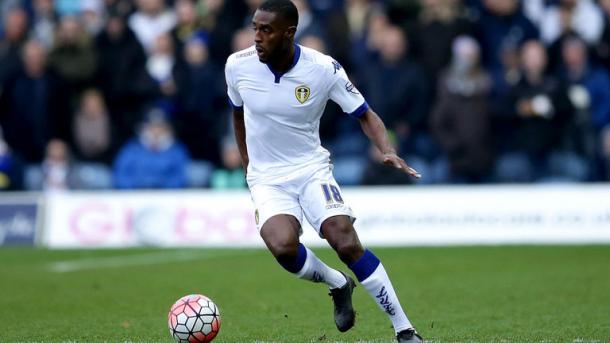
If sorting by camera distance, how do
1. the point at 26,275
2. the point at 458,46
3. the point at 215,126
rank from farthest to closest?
the point at 215,126, the point at 458,46, the point at 26,275

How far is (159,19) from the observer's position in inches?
768

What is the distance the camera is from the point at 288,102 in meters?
8.22

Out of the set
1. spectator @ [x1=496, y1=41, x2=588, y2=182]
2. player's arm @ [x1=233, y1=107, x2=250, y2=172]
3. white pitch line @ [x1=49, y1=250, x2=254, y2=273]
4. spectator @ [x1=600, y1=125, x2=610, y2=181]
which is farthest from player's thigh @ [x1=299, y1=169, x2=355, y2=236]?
spectator @ [x1=600, y1=125, x2=610, y2=181]

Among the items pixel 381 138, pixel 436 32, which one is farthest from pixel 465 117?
pixel 381 138

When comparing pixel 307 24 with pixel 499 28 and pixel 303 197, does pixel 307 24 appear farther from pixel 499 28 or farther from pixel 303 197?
pixel 303 197

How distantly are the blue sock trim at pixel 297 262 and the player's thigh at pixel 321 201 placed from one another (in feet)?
0.61

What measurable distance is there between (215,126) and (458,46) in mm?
4217

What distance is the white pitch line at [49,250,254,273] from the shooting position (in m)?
15.5

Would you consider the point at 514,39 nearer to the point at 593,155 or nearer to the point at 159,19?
the point at 593,155

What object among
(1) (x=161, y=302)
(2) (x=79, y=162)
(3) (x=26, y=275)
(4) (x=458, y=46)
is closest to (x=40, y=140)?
(2) (x=79, y=162)

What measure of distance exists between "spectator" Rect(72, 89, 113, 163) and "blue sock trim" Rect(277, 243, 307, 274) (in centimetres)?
1138

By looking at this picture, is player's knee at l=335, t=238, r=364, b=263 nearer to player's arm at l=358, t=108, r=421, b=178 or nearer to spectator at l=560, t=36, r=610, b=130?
player's arm at l=358, t=108, r=421, b=178

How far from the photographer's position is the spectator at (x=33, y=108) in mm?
19234

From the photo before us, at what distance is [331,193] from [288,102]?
2.32 ft
